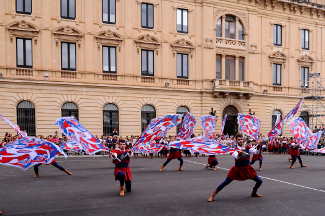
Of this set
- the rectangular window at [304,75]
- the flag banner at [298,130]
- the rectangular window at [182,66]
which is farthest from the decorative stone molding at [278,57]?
the flag banner at [298,130]

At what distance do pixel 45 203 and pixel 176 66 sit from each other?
950 inches

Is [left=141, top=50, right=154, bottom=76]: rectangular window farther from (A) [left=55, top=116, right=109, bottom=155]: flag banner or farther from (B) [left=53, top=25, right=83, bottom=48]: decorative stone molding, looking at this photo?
(A) [left=55, top=116, right=109, bottom=155]: flag banner

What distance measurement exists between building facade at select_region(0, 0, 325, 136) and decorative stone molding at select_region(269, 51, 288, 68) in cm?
12

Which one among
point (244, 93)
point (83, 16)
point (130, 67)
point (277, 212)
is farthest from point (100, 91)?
point (277, 212)

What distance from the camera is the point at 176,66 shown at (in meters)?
31.4

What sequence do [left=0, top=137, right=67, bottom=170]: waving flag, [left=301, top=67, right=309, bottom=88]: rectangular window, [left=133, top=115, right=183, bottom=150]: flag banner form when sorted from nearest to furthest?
[left=0, top=137, right=67, bottom=170]: waving flag, [left=133, top=115, right=183, bottom=150]: flag banner, [left=301, top=67, right=309, bottom=88]: rectangular window

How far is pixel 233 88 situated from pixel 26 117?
20618 millimetres

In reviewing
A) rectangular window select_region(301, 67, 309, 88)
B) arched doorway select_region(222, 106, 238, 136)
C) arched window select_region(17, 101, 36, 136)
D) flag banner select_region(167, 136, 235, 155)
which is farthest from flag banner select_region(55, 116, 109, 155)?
rectangular window select_region(301, 67, 309, 88)

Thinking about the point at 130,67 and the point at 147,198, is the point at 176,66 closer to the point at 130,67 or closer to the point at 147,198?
the point at 130,67

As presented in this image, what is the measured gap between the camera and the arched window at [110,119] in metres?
28.4

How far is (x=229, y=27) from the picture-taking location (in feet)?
111

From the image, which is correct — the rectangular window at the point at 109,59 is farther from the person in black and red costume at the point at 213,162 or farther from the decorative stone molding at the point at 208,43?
the person in black and red costume at the point at 213,162

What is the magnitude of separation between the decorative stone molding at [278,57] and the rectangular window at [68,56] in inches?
872

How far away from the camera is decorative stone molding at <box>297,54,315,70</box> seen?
122 feet
